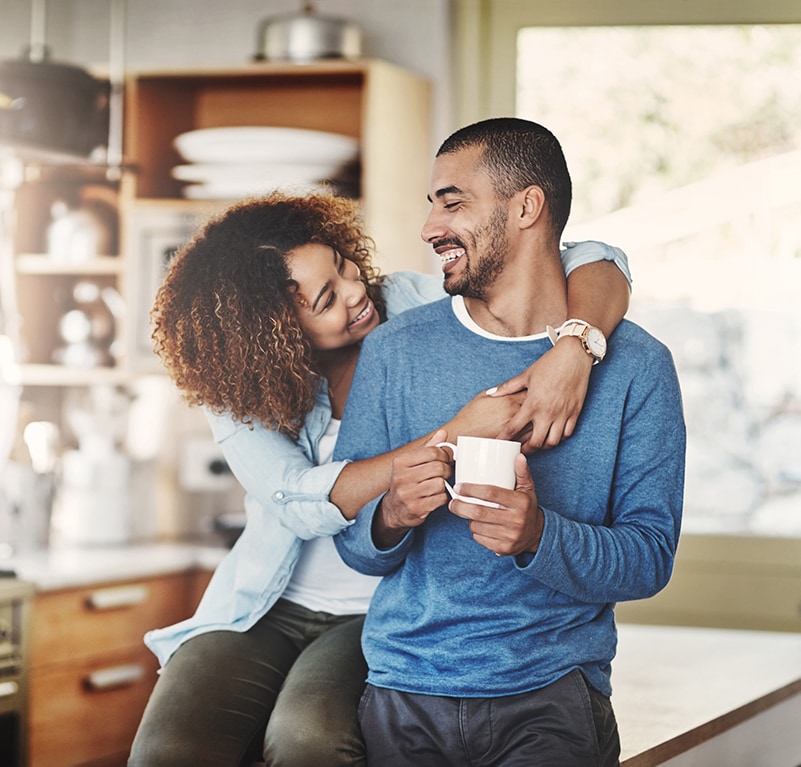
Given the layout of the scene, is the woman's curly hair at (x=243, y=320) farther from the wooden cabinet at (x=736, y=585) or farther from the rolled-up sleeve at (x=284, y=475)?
the wooden cabinet at (x=736, y=585)

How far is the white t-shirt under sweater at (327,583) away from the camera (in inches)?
61.2

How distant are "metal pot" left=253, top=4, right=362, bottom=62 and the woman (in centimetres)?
111

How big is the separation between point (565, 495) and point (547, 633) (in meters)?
0.15

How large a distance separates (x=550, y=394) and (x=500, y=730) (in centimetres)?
36

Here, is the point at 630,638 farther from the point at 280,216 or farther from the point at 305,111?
the point at 305,111

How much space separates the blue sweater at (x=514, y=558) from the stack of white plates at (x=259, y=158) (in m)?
1.15

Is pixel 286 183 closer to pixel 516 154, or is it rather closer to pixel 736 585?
pixel 516 154

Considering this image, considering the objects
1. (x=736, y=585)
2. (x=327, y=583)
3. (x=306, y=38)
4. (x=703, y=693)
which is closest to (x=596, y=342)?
(x=327, y=583)

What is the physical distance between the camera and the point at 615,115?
7.32 ft

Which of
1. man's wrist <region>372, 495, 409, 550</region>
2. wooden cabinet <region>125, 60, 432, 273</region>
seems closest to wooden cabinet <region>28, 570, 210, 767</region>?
wooden cabinet <region>125, 60, 432, 273</region>

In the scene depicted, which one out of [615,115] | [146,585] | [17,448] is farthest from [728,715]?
[17,448]

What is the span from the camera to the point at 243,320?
146cm

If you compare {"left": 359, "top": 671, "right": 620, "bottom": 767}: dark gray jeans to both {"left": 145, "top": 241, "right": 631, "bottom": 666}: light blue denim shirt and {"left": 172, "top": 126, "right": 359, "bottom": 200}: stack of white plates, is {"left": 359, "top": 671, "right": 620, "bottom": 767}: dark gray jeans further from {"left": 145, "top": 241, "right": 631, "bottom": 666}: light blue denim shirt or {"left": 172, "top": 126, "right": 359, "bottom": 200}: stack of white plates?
{"left": 172, "top": 126, "right": 359, "bottom": 200}: stack of white plates

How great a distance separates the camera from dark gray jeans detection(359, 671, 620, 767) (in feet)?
4.12
